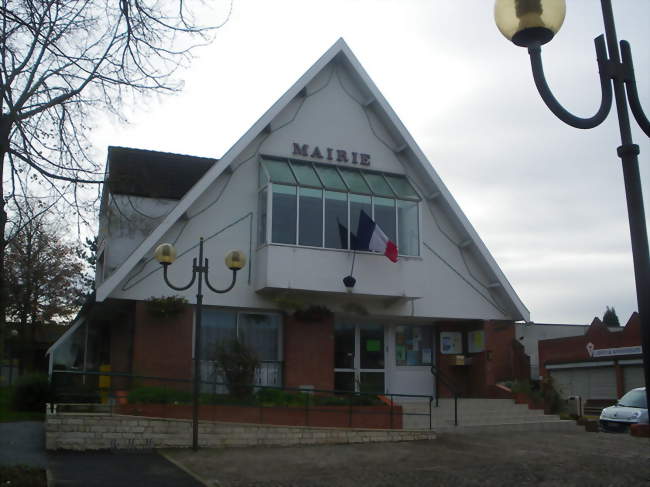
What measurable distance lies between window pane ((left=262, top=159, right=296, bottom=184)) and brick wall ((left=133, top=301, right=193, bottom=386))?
13.5 ft

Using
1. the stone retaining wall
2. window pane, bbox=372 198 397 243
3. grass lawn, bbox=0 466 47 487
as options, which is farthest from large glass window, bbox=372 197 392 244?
grass lawn, bbox=0 466 47 487

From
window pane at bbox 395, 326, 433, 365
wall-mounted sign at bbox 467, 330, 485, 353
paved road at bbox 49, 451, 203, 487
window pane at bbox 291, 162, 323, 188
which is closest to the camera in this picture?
paved road at bbox 49, 451, 203, 487

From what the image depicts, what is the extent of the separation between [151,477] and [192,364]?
6.67 metres

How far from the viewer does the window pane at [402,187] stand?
797 inches

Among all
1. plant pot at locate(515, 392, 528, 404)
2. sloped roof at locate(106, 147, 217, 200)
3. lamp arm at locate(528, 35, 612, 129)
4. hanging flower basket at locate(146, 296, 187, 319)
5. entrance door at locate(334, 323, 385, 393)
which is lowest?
plant pot at locate(515, 392, 528, 404)

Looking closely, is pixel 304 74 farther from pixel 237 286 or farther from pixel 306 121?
pixel 237 286

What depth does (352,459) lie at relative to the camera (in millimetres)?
12953

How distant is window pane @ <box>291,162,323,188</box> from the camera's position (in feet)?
62.0

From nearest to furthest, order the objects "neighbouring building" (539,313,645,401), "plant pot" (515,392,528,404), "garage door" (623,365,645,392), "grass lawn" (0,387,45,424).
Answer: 1. "grass lawn" (0,387,45,424)
2. "plant pot" (515,392,528,404)
3. "garage door" (623,365,645,392)
4. "neighbouring building" (539,313,645,401)

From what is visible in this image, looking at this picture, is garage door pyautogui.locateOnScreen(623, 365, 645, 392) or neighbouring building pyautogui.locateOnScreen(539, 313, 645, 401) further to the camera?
neighbouring building pyautogui.locateOnScreen(539, 313, 645, 401)

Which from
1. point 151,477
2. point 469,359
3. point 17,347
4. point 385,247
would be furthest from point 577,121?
point 17,347

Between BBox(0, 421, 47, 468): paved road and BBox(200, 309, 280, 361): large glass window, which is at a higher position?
BBox(200, 309, 280, 361): large glass window

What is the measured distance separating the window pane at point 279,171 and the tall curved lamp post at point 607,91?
13.6m

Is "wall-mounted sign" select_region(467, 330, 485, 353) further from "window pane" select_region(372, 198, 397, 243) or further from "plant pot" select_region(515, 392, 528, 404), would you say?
"window pane" select_region(372, 198, 397, 243)
